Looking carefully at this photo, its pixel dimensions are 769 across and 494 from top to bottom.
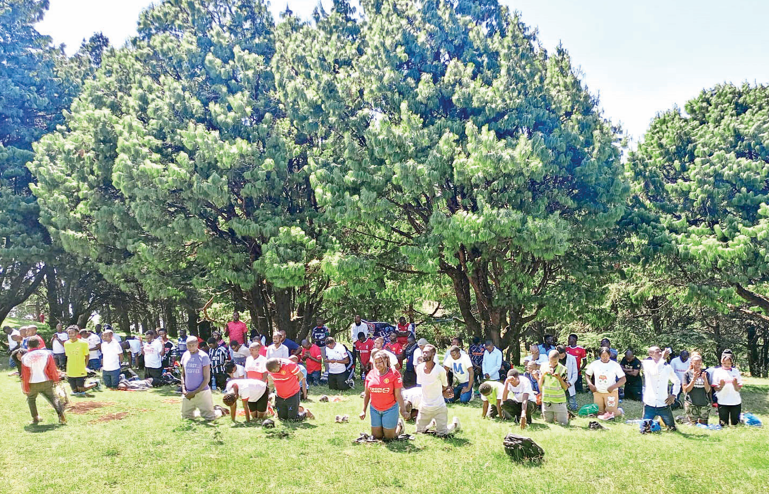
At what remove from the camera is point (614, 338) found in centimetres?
2353

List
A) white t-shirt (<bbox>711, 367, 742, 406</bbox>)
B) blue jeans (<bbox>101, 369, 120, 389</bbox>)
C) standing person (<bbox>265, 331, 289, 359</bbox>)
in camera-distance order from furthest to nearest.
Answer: blue jeans (<bbox>101, 369, 120, 389</bbox>), standing person (<bbox>265, 331, 289, 359</bbox>), white t-shirt (<bbox>711, 367, 742, 406</bbox>)

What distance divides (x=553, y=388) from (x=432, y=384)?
3128 millimetres

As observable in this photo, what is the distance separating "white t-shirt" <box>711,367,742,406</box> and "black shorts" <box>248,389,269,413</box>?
8.87 m

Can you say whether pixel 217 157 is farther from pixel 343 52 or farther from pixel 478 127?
pixel 478 127

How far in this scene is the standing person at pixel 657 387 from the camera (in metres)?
10.5

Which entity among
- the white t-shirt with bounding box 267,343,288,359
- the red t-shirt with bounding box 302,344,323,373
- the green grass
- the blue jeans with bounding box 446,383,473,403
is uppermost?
the white t-shirt with bounding box 267,343,288,359

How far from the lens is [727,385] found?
11.3 meters

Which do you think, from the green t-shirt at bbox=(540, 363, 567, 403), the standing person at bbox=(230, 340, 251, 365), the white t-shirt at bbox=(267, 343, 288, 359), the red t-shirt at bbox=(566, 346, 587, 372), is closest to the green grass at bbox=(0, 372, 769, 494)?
the green t-shirt at bbox=(540, 363, 567, 403)

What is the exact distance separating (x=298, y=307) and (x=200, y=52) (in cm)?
1049

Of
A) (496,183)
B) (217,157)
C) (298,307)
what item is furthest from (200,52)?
(496,183)

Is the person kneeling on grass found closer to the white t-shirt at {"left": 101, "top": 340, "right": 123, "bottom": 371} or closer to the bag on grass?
A: the bag on grass

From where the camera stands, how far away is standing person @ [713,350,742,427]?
1129 cm

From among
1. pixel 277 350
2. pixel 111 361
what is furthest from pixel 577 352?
pixel 111 361

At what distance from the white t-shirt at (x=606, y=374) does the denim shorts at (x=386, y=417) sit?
534 centimetres
